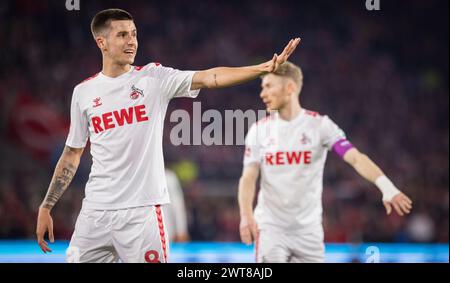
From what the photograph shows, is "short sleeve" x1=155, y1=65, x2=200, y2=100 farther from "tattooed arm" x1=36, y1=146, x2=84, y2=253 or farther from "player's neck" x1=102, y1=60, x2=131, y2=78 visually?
"tattooed arm" x1=36, y1=146, x2=84, y2=253

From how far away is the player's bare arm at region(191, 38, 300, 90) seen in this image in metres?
4.34

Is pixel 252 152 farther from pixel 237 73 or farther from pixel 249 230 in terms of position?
A: pixel 237 73

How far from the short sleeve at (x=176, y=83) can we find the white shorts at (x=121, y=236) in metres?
0.78

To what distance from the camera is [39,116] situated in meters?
12.4

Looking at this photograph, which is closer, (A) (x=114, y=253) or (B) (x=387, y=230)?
(A) (x=114, y=253)

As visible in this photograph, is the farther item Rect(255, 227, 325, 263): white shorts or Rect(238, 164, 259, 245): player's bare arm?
Rect(255, 227, 325, 263): white shorts

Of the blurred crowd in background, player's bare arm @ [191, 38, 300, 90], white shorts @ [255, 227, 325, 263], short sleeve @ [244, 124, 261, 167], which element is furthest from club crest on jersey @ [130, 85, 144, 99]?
the blurred crowd in background

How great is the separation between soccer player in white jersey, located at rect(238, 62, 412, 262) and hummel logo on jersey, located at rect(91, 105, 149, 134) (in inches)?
59.0

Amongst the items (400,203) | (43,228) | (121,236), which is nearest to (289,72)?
(400,203)

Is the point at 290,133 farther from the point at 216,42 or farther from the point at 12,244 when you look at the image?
the point at 216,42

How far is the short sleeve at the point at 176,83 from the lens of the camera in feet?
15.7

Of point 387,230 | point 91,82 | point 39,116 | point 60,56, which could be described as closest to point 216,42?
point 60,56
